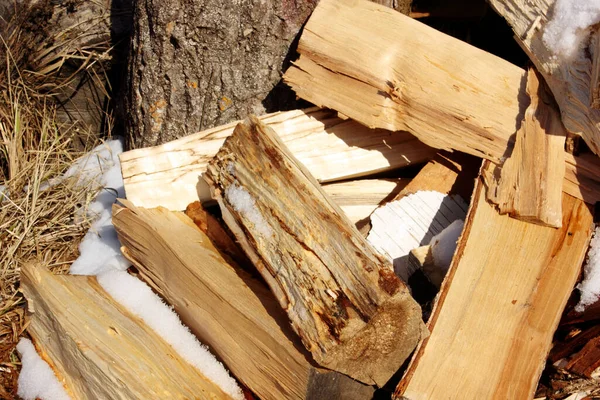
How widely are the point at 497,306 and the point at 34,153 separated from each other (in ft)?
7.66

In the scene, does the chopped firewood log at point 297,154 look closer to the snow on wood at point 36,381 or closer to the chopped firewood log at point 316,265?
the chopped firewood log at point 316,265

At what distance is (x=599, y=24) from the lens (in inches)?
75.6

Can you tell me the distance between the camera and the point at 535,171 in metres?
2.04

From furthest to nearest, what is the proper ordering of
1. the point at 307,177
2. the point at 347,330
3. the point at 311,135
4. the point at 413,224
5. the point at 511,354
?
the point at 311,135 < the point at 413,224 < the point at 307,177 < the point at 511,354 < the point at 347,330

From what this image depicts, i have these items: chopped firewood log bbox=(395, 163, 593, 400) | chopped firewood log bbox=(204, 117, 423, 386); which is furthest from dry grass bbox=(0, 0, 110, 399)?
chopped firewood log bbox=(395, 163, 593, 400)

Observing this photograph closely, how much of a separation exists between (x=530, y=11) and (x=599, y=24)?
0.29 m

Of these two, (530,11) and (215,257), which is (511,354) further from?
(530,11)

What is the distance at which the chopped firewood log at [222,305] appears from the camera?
1.77 metres

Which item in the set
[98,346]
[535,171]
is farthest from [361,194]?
[98,346]

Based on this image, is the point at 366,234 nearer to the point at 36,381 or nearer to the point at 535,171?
the point at 535,171

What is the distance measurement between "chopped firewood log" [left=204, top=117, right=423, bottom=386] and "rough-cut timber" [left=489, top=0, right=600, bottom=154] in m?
0.86

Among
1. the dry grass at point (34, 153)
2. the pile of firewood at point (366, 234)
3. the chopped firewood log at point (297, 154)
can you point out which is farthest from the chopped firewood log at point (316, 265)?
the dry grass at point (34, 153)

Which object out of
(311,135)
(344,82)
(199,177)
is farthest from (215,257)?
(344,82)

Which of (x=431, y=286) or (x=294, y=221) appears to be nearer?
(x=294, y=221)
